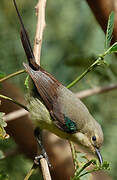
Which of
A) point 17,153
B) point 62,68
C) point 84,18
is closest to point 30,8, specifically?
point 84,18

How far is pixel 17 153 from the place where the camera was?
375 cm

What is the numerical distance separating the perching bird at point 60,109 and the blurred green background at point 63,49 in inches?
37.1

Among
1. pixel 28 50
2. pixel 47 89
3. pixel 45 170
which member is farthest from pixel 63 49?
pixel 45 170

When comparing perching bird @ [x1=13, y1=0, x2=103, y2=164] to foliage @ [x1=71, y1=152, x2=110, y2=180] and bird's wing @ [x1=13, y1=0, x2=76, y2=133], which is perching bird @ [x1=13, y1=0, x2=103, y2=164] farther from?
foliage @ [x1=71, y1=152, x2=110, y2=180]

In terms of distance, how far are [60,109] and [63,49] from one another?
1.80m

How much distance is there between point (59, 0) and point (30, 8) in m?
0.36

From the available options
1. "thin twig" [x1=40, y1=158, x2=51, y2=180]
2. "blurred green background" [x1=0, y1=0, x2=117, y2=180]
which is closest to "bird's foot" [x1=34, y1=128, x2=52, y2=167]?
"thin twig" [x1=40, y1=158, x2=51, y2=180]

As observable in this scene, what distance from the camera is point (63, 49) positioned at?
436 centimetres

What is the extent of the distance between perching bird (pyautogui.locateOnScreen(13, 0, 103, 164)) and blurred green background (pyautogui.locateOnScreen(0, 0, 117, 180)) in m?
0.94

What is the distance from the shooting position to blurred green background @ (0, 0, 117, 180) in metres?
3.89

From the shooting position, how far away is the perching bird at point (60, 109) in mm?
2607

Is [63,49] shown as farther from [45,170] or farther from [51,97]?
[45,170]

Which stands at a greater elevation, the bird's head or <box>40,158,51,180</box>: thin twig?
<box>40,158,51,180</box>: thin twig

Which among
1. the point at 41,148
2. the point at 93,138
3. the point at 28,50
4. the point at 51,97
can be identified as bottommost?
the point at 93,138
